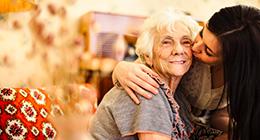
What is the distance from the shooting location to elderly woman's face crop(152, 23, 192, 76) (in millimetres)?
1223

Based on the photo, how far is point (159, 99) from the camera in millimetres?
1064

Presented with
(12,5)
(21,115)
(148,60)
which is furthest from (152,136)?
(21,115)

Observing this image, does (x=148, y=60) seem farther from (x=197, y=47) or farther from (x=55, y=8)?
(x=55, y=8)

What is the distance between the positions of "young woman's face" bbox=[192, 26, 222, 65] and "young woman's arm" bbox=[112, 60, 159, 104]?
0.23m

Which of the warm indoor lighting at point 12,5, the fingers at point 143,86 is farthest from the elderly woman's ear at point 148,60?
the warm indoor lighting at point 12,5

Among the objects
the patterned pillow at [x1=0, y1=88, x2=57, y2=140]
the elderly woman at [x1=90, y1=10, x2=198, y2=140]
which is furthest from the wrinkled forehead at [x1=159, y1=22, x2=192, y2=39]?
the patterned pillow at [x1=0, y1=88, x2=57, y2=140]

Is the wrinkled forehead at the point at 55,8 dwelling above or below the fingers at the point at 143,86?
above

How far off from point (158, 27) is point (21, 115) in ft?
2.98

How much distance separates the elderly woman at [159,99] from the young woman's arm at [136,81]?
0.02 m

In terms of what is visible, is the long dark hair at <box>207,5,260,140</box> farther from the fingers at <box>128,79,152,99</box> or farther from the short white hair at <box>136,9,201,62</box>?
the fingers at <box>128,79,152,99</box>

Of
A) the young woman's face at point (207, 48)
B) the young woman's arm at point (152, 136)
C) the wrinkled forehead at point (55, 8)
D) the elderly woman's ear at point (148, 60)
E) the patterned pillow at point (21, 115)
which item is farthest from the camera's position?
the patterned pillow at point (21, 115)

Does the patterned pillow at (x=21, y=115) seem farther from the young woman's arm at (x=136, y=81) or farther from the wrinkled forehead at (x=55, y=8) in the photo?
the wrinkled forehead at (x=55, y=8)

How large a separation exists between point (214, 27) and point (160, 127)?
0.40 meters

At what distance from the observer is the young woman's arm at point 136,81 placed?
3.48 ft
